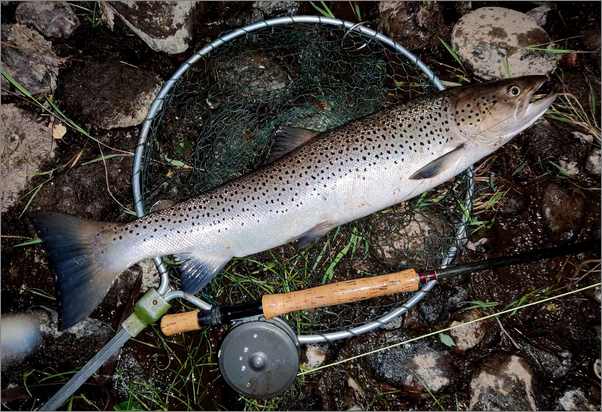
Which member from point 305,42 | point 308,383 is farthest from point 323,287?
point 305,42

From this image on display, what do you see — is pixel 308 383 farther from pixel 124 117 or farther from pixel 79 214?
pixel 124 117

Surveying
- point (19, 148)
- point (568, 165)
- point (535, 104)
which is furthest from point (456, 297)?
point (19, 148)

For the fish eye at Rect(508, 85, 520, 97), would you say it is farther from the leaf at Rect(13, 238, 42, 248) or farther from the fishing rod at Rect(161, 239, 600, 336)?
the leaf at Rect(13, 238, 42, 248)

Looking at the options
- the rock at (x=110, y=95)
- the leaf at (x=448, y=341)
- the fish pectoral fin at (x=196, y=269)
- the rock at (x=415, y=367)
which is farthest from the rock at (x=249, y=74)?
the leaf at (x=448, y=341)

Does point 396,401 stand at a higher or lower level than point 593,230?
lower

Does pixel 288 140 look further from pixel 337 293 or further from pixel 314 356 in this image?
pixel 314 356

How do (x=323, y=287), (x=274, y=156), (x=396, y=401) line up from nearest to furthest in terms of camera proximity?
(x=323, y=287) → (x=274, y=156) → (x=396, y=401)

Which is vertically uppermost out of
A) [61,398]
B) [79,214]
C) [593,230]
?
[79,214]
